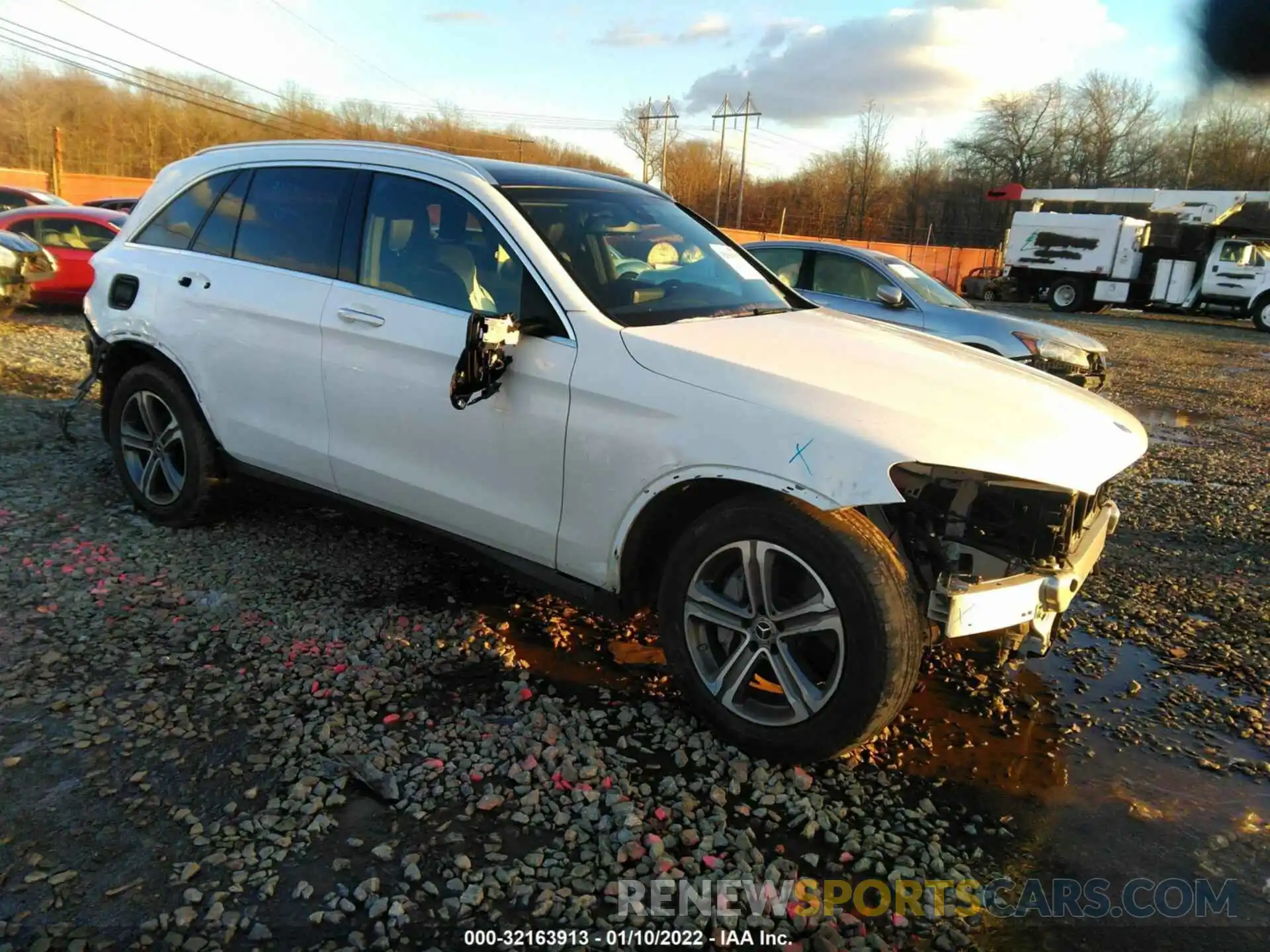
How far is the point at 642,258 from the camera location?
12.0ft

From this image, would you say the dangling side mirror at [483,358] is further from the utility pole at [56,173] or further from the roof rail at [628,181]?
the utility pole at [56,173]

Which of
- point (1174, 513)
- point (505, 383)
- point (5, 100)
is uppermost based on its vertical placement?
point (5, 100)

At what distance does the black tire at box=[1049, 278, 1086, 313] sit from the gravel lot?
88.6ft

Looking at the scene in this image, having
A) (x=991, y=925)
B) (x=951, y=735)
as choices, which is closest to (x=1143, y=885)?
(x=991, y=925)

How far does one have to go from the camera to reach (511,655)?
Result: 352cm

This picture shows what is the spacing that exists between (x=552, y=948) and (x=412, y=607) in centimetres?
202

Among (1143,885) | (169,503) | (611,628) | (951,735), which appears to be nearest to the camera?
(1143,885)

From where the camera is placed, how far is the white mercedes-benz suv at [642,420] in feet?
8.70

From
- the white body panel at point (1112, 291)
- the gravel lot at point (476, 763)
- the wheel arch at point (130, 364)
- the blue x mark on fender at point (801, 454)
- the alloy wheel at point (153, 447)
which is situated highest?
the white body panel at point (1112, 291)

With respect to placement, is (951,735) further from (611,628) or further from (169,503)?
(169,503)

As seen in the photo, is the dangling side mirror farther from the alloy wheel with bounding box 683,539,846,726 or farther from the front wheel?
the front wheel

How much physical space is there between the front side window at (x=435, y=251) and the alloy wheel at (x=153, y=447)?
1.61m

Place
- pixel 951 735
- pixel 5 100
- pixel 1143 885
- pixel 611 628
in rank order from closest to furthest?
pixel 1143 885, pixel 951 735, pixel 611 628, pixel 5 100

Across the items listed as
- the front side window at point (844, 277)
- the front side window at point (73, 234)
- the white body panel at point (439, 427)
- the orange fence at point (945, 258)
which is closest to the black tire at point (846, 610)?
the white body panel at point (439, 427)
